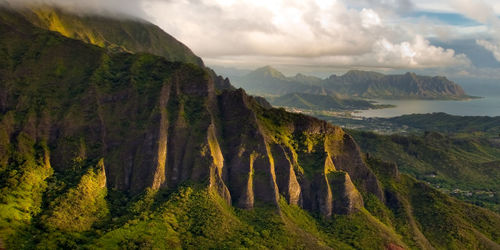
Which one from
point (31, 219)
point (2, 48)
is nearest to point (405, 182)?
point (31, 219)

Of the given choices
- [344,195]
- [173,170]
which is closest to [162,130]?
[173,170]

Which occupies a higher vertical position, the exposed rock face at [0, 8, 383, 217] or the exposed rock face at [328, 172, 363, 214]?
the exposed rock face at [0, 8, 383, 217]

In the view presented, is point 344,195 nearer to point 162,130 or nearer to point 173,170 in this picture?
point 173,170

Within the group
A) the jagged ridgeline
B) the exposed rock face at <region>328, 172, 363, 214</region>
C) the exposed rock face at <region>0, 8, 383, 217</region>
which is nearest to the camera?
the jagged ridgeline

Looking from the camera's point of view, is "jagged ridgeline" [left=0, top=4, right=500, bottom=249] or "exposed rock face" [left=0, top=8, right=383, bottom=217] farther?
"exposed rock face" [left=0, top=8, right=383, bottom=217]

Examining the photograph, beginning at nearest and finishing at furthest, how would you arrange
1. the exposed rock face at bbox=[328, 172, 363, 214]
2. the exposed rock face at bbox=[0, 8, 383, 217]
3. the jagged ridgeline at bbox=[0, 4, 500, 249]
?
the jagged ridgeline at bbox=[0, 4, 500, 249] → the exposed rock face at bbox=[0, 8, 383, 217] → the exposed rock face at bbox=[328, 172, 363, 214]
